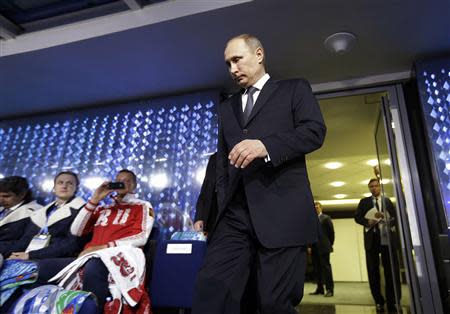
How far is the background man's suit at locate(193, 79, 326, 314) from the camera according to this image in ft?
3.04

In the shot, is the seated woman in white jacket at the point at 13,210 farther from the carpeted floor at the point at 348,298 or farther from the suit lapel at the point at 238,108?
the carpeted floor at the point at 348,298

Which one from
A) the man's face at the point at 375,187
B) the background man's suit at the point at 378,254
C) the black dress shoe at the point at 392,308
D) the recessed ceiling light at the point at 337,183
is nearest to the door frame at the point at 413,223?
the background man's suit at the point at 378,254

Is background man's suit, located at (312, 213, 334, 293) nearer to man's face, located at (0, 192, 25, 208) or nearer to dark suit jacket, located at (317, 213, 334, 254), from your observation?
dark suit jacket, located at (317, 213, 334, 254)

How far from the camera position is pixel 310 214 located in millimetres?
976

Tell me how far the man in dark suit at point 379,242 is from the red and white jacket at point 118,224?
6.62 ft

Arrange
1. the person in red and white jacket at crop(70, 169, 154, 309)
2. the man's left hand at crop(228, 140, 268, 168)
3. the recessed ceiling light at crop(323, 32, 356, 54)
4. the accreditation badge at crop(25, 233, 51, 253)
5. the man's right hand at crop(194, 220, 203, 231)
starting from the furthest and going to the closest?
the recessed ceiling light at crop(323, 32, 356, 54) → the accreditation badge at crop(25, 233, 51, 253) → the person in red and white jacket at crop(70, 169, 154, 309) → the man's right hand at crop(194, 220, 203, 231) → the man's left hand at crop(228, 140, 268, 168)

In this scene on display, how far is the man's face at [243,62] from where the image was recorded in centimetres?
116

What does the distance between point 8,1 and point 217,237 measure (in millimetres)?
2420

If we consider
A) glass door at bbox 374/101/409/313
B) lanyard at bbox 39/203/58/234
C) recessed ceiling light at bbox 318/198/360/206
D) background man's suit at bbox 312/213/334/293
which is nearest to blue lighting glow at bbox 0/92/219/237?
lanyard at bbox 39/203/58/234

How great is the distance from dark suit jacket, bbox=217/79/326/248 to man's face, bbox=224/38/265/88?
0.07m

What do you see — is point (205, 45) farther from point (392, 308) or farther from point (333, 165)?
point (333, 165)

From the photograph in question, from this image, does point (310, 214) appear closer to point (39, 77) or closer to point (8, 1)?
point (8, 1)

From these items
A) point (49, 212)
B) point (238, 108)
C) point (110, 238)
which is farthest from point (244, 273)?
point (49, 212)

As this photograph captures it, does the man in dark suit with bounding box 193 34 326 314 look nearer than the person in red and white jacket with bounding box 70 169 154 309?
Yes
